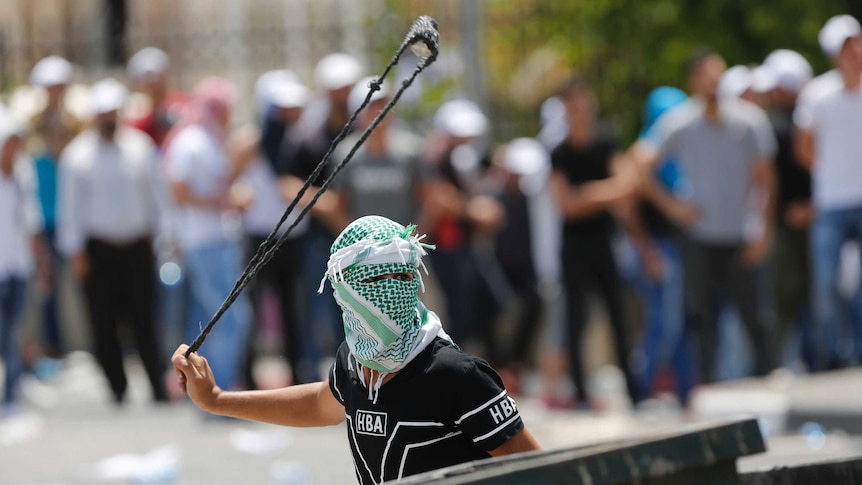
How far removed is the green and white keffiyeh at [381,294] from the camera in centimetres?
402

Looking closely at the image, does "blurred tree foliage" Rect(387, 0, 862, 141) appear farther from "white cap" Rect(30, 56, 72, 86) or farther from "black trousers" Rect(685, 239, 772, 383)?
"black trousers" Rect(685, 239, 772, 383)

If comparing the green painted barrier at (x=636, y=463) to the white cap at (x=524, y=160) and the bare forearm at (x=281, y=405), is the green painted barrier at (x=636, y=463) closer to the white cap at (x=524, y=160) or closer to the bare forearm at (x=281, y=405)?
the bare forearm at (x=281, y=405)

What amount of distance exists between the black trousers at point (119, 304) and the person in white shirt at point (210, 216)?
0.58 meters

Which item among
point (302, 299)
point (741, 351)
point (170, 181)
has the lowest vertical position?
point (741, 351)

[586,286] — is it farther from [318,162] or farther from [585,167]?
[318,162]

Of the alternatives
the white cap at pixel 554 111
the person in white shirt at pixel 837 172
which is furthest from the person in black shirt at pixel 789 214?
the white cap at pixel 554 111

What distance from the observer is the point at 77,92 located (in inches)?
594

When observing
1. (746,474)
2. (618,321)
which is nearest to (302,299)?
(618,321)

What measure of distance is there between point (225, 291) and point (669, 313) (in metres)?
2.93

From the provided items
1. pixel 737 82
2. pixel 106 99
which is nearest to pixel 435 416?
pixel 106 99

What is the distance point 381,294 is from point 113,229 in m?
7.92

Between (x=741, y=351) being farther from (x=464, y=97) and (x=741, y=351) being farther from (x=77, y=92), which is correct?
(x=77, y=92)

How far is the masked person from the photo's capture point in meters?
3.95

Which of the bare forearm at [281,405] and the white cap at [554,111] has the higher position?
the white cap at [554,111]
